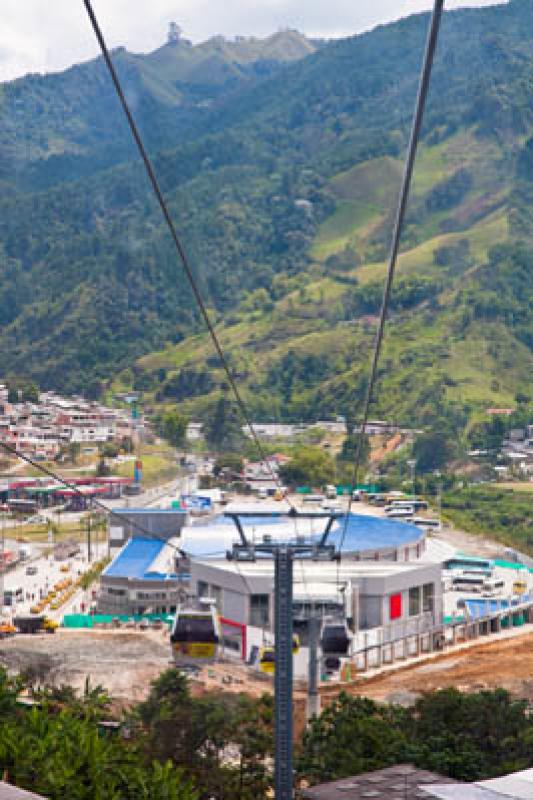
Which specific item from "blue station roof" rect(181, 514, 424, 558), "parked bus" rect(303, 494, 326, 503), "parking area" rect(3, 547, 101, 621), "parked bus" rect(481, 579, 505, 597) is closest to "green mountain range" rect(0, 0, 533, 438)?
"parked bus" rect(303, 494, 326, 503)

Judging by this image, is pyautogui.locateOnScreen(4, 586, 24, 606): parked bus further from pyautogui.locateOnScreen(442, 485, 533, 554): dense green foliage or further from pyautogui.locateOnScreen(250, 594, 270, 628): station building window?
pyautogui.locateOnScreen(442, 485, 533, 554): dense green foliage

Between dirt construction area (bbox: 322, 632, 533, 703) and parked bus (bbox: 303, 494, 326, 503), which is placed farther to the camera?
parked bus (bbox: 303, 494, 326, 503)

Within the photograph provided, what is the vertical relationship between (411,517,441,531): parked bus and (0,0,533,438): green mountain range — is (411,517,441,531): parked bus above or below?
below

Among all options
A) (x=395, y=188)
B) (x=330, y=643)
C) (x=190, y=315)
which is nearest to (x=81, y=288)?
(x=190, y=315)

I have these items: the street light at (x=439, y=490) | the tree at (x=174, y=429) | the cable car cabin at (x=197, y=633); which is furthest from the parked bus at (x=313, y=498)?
the cable car cabin at (x=197, y=633)

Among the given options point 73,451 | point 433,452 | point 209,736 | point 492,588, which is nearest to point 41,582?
point 492,588

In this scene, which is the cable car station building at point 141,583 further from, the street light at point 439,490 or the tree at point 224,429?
the tree at point 224,429

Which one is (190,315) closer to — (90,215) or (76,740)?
(90,215)
